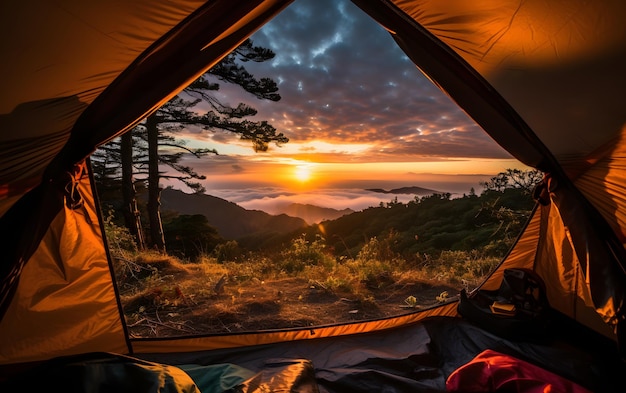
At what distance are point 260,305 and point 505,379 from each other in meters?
2.37

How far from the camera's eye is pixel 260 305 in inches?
136

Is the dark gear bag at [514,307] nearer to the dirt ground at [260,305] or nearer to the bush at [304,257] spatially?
the dirt ground at [260,305]

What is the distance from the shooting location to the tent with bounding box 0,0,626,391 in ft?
4.66

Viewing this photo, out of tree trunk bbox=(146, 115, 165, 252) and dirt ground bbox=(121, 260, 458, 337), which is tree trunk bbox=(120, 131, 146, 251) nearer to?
tree trunk bbox=(146, 115, 165, 252)

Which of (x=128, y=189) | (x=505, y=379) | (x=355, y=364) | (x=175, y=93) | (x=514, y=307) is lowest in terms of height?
(x=355, y=364)

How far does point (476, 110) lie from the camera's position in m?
1.90

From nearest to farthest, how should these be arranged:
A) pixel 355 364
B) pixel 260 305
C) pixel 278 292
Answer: pixel 355 364 < pixel 260 305 < pixel 278 292

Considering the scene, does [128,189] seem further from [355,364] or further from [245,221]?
[245,221]

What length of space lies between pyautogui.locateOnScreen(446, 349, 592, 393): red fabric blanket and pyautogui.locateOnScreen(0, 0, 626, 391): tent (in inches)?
9.6

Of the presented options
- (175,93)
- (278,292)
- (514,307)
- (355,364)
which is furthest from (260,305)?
(175,93)

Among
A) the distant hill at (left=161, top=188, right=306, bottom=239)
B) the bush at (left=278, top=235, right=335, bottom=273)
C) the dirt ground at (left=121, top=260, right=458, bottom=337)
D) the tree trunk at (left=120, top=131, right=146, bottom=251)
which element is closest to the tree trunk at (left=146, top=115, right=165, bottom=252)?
the tree trunk at (left=120, top=131, right=146, bottom=251)

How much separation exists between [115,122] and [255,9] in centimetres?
91

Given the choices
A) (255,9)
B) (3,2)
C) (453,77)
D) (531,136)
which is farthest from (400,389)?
(3,2)

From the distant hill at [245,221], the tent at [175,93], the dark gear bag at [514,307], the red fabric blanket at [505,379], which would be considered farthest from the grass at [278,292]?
the distant hill at [245,221]
